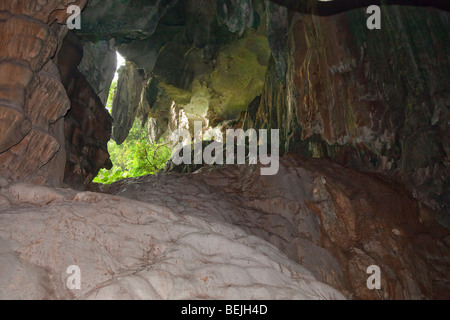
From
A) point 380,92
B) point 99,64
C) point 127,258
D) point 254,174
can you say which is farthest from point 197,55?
point 127,258

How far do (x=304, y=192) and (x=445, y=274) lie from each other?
307 cm

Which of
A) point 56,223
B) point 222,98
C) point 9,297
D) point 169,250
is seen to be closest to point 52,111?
point 56,223

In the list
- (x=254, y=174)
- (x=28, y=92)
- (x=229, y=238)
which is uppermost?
(x=28, y=92)

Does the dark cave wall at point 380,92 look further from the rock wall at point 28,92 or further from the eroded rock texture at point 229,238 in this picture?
the rock wall at point 28,92

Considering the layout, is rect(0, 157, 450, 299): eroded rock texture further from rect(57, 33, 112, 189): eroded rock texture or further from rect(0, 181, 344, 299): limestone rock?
rect(57, 33, 112, 189): eroded rock texture

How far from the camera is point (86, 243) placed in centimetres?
319

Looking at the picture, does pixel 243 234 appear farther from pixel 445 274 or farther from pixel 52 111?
pixel 445 274

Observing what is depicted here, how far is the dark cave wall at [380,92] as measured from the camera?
286 inches

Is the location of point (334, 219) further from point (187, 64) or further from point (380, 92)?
point (187, 64)

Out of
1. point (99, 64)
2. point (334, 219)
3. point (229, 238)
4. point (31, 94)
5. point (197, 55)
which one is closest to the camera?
point (229, 238)

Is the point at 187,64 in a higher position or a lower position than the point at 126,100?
higher

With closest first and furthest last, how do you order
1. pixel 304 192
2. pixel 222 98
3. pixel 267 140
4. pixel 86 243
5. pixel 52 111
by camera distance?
pixel 86 243 → pixel 52 111 → pixel 304 192 → pixel 267 140 → pixel 222 98

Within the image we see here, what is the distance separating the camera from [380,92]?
820 centimetres

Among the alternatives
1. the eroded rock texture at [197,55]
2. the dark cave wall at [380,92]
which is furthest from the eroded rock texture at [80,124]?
the dark cave wall at [380,92]
